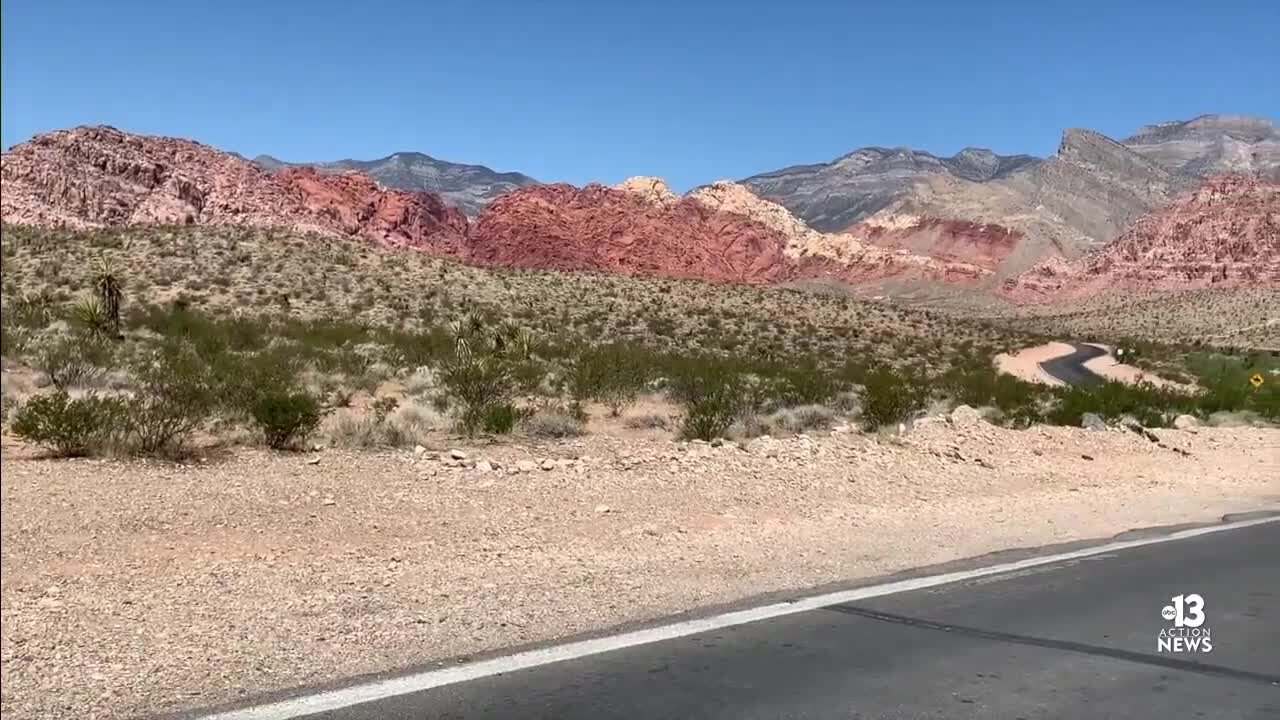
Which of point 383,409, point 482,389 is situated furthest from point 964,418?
point 383,409

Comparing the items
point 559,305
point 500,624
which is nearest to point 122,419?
point 500,624

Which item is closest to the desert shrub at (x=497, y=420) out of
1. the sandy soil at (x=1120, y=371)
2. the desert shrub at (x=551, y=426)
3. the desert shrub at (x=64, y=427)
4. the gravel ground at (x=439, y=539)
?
the desert shrub at (x=551, y=426)

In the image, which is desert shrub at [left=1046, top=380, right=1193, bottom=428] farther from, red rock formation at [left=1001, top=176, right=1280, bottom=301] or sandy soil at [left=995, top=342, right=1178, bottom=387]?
A: red rock formation at [left=1001, top=176, right=1280, bottom=301]

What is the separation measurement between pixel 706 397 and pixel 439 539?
35.7ft

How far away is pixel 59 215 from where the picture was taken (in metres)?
73.1

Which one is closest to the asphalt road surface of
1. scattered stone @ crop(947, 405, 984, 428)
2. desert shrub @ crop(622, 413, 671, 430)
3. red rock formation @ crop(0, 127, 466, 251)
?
scattered stone @ crop(947, 405, 984, 428)

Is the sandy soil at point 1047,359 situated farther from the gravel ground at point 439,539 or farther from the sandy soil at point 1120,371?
the gravel ground at point 439,539

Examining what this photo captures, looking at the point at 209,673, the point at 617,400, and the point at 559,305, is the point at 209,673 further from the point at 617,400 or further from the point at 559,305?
the point at 559,305

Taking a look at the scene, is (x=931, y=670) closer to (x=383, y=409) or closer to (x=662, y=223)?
(x=383, y=409)

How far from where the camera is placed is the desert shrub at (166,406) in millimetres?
12023

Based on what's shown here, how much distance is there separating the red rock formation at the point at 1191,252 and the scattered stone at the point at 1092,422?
122 m

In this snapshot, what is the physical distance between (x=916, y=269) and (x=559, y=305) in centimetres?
10860

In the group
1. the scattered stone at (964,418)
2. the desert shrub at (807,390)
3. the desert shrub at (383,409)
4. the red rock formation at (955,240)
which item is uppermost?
the red rock formation at (955,240)

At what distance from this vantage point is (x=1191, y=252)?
137750mm
